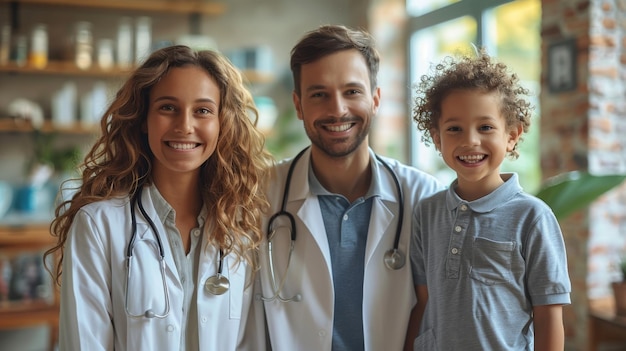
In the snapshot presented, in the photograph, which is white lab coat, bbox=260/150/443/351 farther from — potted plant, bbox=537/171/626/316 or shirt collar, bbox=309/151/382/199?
potted plant, bbox=537/171/626/316

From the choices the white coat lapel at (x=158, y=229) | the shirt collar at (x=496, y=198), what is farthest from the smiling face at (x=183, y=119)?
the shirt collar at (x=496, y=198)

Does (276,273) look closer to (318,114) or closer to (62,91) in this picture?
(318,114)

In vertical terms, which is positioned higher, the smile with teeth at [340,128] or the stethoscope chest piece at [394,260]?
the smile with teeth at [340,128]

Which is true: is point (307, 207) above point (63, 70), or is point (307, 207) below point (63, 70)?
below

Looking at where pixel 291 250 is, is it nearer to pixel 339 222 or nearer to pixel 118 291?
pixel 339 222

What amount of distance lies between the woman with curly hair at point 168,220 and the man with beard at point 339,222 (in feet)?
0.30

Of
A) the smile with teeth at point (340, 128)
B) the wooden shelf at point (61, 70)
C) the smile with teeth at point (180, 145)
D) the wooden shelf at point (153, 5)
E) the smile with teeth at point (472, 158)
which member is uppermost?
the wooden shelf at point (153, 5)

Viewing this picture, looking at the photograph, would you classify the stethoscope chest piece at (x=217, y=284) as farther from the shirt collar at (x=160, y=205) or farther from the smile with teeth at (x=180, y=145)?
the smile with teeth at (x=180, y=145)

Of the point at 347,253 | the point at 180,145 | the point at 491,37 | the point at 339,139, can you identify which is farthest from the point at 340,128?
the point at 491,37

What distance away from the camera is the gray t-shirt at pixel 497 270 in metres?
1.32

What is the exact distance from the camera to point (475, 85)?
Answer: 4.61 ft

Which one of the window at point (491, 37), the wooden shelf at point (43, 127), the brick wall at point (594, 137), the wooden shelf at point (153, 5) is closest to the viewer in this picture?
the brick wall at point (594, 137)

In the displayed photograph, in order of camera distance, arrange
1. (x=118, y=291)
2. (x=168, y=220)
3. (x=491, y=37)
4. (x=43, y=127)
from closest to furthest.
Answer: (x=118, y=291)
(x=168, y=220)
(x=491, y=37)
(x=43, y=127)

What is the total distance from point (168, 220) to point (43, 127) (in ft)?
10.3
